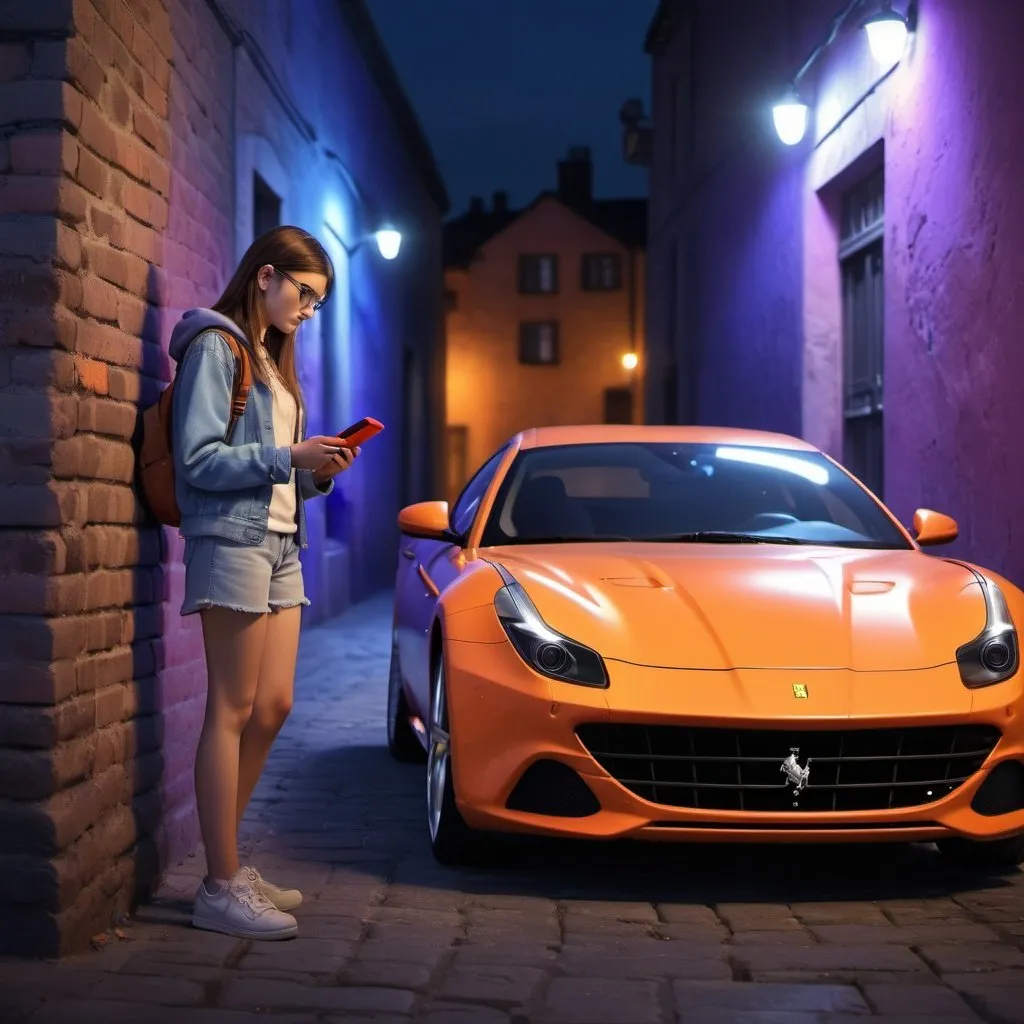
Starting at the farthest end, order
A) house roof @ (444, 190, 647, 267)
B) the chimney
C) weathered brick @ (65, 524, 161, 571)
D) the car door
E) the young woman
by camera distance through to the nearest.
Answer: the chimney < house roof @ (444, 190, 647, 267) < the car door < the young woman < weathered brick @ (65, 524, 161, 571)

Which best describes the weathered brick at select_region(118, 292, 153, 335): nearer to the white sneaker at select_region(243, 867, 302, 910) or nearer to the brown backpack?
the brown backpack

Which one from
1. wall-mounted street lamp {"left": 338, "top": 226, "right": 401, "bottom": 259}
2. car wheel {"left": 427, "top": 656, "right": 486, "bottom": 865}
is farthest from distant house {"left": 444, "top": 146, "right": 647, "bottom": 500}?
car wheel {"left": 427, "top": 656, "right": 486, "bottom": 865}

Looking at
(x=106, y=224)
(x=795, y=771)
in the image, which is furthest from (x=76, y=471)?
(x=795, y=771)

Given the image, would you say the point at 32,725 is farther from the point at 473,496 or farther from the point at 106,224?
the point at 473,496

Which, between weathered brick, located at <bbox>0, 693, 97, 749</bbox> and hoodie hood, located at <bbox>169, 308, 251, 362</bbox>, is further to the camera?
hoodie hood, located at <bbox>169, 308, 251, 362</bbox>

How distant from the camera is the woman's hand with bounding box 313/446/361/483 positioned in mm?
3873

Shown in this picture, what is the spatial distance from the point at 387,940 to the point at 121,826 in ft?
2.46

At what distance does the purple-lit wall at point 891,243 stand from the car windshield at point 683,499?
2268 millimetres

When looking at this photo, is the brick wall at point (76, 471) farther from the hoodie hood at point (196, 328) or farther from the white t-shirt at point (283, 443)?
the white t-shirt at point (283, 443)

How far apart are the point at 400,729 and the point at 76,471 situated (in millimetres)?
3314

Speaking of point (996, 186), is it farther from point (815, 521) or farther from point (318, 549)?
point (318, 549)

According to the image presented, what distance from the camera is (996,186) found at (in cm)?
798

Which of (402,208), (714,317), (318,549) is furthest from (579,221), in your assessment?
(318,549)

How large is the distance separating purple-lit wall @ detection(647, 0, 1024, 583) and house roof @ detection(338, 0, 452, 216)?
A: 392 cm
